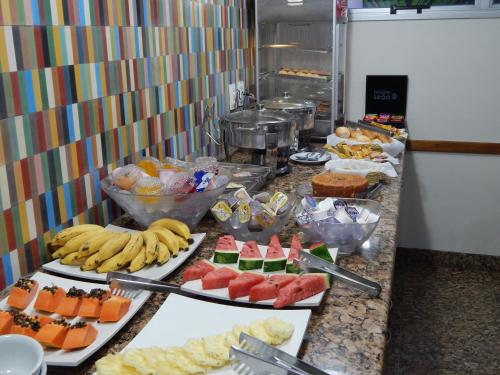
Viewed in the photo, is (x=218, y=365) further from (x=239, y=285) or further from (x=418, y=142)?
(x=418, y=142)

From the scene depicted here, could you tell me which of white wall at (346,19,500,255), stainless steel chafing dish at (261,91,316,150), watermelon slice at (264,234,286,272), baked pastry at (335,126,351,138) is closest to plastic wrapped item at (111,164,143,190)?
watermelon slice at (264,234,286,272)

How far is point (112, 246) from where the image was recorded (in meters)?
1.20

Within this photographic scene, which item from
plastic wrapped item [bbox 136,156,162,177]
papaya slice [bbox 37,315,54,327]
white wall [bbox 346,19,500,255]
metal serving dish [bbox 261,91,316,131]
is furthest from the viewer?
white wall [bbox 346,19,500,255]

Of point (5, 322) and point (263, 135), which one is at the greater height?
point (263, 135)

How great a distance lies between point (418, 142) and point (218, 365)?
2455 mm

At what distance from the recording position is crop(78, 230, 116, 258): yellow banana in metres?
1.19

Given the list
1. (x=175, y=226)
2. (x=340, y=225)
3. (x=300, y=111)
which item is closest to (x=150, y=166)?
(x=175, y=226)

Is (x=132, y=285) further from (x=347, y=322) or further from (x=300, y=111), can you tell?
(x=300, y=111)

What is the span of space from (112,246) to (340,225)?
1.74ft

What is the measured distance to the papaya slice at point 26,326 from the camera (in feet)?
2.89

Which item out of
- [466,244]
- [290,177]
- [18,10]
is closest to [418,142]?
[466,244]

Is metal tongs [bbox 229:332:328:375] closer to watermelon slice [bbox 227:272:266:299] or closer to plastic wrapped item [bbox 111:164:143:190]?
watermelon slice [bbox 227:272:266:299]

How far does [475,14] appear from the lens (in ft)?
9.07

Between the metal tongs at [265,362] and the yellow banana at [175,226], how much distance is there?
51 cm
